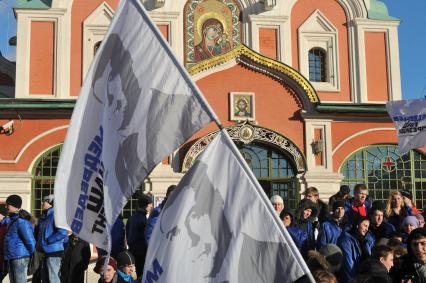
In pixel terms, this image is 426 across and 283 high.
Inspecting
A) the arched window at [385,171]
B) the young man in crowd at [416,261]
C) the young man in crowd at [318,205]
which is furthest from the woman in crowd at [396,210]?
the arched window at [385,171]

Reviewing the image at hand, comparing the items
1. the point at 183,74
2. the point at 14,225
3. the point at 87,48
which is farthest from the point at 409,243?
the point at 87,48

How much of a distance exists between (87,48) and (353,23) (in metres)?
7.79

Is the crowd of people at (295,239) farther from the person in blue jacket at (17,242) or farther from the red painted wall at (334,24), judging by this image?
the red painted wall at (334,24)

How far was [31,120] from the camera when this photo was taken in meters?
17.6

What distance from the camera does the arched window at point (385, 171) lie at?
18328 millimetres

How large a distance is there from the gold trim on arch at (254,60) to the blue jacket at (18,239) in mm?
8919

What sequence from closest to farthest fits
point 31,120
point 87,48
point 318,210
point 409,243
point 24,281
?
point 409,243 → point 318,210 → point 24,281 → point 31,120 → point 87,48

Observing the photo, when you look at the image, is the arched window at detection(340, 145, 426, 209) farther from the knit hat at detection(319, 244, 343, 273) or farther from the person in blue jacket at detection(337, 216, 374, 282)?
the knit hat at detection(319, 244, 343, 273)

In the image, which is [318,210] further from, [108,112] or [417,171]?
[417,171]

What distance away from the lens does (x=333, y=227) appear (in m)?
8.21

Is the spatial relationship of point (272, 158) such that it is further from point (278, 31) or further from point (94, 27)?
point (94, 27)

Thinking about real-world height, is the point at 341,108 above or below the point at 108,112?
above

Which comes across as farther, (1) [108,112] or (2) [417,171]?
(2) [417,171]

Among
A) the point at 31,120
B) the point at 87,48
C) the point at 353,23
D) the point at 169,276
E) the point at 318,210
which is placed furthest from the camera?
the point at 353,23
